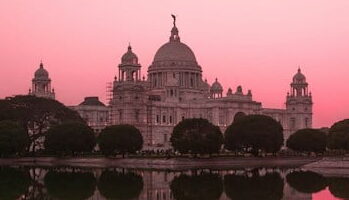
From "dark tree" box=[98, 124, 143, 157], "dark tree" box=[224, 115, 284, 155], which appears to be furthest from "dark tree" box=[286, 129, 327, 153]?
"dark tree" box=[98, 124, 143, 157]

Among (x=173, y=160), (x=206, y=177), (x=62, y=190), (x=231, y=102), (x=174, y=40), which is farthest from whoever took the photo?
(x=174, y=40)

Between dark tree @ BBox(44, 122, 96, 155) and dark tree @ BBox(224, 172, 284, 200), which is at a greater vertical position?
dark tree @ BBox(44, 122, 96, 155)

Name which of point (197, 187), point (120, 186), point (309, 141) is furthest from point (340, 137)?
point (120, 186)

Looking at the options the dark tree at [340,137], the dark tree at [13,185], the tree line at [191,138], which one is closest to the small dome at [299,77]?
the tree line at [191,138]

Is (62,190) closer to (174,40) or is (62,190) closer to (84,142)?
(84,142)

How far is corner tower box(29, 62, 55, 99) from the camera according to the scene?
12719cm

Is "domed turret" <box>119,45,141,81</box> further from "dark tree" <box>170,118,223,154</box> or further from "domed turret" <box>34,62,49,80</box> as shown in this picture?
"dark tree" <box>170,118,223,154</box>

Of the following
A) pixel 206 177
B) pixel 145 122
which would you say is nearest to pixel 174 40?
pixel 145 122

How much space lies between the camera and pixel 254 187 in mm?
46125

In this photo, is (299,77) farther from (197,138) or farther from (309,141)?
(197,138)

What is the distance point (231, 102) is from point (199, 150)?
4815 centimetres

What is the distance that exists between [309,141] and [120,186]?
4670cm

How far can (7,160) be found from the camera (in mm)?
86875

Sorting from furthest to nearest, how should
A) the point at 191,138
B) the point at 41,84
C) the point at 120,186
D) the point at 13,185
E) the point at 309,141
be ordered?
the point at 41,84 < the point at 309,141 < the point at 191,138 < the point at 13,185 < the point at 120,186
